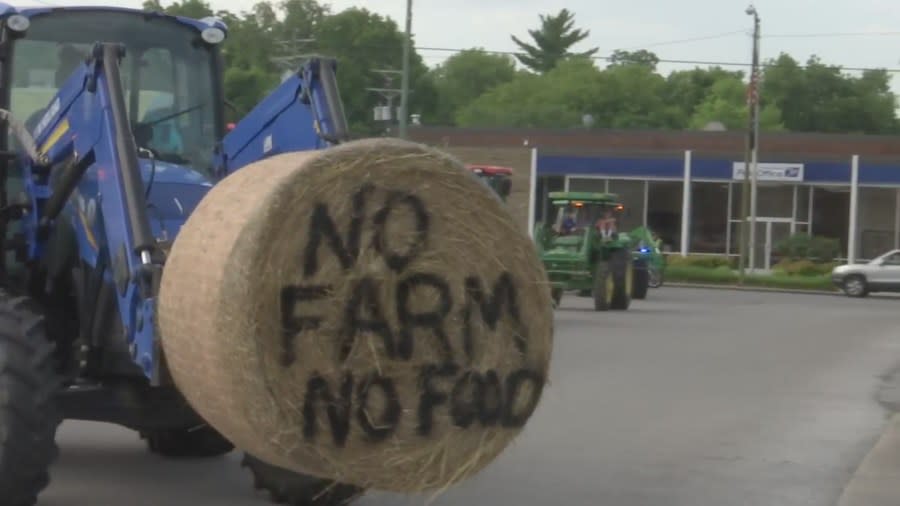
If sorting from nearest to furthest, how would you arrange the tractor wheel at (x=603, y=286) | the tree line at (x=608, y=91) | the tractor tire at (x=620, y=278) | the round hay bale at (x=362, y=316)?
the round hay bale at (x=362, y=316)
the tractor wheel at (x=603, y=286)
the tractor tire at (x=620, y=278)
the tree line at (x=608, y=91)

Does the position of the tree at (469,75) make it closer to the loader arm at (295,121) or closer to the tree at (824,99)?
the tree at (824,99)

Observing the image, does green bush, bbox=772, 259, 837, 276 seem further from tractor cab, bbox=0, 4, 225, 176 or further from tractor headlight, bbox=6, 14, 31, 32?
tractor headlight, bbox=6, 14, 31, 32

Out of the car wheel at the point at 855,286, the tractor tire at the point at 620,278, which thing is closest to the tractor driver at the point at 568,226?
the tractor tire at the point at 620,278

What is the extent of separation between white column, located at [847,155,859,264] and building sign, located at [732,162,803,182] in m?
1.86

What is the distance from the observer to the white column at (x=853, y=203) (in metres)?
61.8

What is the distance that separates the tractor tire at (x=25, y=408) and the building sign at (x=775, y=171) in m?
55.9

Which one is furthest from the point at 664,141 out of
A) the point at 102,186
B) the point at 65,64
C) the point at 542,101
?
the point at 542,101

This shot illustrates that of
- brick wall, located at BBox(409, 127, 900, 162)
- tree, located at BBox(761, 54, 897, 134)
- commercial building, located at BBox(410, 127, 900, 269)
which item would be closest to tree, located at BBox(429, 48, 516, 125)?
tree, located at BBox(761, 54, 897, 134)

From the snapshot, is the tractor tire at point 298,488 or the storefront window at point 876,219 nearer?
the tractor tire at point 298,488

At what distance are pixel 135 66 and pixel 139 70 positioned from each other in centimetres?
3

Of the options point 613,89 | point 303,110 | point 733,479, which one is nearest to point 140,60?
point 303,110

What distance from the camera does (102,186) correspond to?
8273 millimetres

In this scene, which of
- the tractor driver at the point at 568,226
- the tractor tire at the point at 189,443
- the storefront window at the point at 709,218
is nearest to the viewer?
the tractor tire at the point at 189,443

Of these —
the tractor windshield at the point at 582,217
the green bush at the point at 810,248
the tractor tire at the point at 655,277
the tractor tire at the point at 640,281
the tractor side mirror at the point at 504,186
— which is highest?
the tractor side mirror at the point at 504,186
